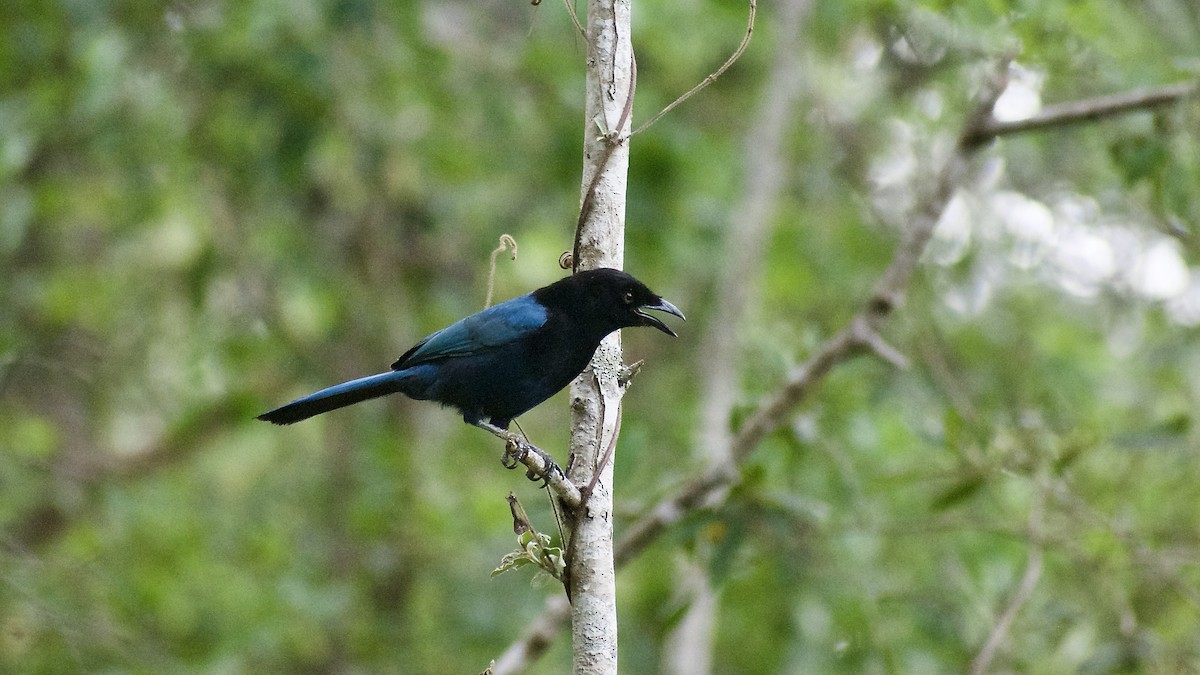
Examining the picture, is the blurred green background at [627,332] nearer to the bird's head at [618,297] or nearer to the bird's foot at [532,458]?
the bird's head at [618,297]

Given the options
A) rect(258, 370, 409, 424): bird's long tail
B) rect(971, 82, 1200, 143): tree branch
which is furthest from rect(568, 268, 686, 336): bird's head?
rect(971, 82, 1200, 143): tree branch

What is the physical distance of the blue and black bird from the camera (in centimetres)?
345

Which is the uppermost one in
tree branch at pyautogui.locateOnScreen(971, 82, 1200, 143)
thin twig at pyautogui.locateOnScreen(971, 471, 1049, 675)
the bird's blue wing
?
tree branch at pyautogui.locateOnScreen(971, 82, 1200, 143)

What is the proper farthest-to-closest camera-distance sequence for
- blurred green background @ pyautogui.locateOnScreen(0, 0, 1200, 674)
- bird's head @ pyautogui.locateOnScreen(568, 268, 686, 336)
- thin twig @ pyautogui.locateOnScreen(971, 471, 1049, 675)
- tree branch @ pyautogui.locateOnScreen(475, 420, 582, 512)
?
1. blurred green background @ pyautogui.locateOnScreen(0, 0, 1200, 674)
2. thin twig @ pyautogui.locateOnScreen(971, 471, 1049, 675)
3. bird's head @ pyautogui.locateOnScreen(568, 268, 686, 336)
4. tree branch @ pyautogui.locateOnScreen(475, 420, 582, 512)

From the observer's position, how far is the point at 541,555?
8.62 ft

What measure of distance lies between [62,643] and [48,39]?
9.74ft

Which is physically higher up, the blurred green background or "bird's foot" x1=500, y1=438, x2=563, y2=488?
the blurred green background

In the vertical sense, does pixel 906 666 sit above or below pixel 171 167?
below

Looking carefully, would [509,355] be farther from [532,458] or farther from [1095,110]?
[1095,110]

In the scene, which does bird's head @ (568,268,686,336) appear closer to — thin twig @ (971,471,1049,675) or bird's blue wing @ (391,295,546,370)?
bird's blue wing @ (391,295,546,370)

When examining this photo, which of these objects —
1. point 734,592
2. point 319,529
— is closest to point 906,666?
point 734,592

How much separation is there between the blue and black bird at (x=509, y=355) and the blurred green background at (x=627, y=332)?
0.67 m

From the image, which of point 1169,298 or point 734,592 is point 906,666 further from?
point 1169,298

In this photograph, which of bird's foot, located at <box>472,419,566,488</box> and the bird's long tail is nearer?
bird's foot, located at <box>472,419,566,488</box>
